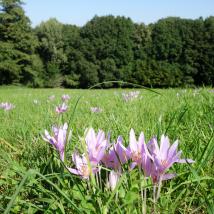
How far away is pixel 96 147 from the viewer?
3.55 ft

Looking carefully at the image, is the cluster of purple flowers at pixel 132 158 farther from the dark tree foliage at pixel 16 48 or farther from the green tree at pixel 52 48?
the green tree at pixel 52 48

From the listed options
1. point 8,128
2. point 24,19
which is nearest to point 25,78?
point 24,19

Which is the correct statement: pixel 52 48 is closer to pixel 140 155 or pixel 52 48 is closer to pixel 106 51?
pixel 106 51

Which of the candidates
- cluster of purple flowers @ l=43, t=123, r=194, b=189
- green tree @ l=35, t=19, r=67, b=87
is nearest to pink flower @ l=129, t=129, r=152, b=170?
cluster of purple flowers @ l=43, t=123, r=194, b=189

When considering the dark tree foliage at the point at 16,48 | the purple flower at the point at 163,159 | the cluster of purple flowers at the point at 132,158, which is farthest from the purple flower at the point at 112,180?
the dark tree foliage at the point at 16,48

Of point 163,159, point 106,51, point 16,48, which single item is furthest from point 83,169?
point 106,51

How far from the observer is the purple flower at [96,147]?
1037 mm

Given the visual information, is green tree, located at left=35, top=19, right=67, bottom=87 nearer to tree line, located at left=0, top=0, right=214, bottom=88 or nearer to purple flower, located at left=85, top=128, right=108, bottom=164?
tree line, located at left=0, top=0, right=214, bottom=88

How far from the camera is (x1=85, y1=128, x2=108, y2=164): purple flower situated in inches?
40.8

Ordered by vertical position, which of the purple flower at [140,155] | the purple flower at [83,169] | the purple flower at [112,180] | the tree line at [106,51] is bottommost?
the purple flower at [112,180]

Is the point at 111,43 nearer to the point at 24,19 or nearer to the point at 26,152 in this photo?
the point at 24,19

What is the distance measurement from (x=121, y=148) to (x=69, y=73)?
55533mm

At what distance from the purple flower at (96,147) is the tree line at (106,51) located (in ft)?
161

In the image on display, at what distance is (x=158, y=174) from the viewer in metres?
0.98
